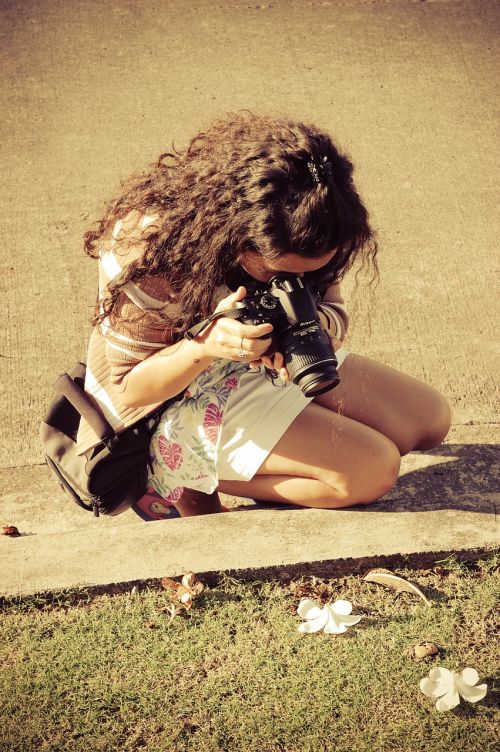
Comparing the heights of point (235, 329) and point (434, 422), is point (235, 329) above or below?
above

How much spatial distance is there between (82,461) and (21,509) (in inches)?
18.1

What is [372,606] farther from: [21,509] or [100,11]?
[100,11]

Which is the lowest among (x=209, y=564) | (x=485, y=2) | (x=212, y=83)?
(x=485, y=2)

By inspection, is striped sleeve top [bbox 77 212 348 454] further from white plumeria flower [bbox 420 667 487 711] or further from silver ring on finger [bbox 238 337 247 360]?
white plumeria flower [bbox 420 667 487 711]

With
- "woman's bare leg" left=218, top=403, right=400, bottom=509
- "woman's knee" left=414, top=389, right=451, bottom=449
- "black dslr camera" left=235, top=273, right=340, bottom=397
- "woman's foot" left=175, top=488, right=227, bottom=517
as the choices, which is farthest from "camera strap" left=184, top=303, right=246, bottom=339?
"woman's knee" left=414, top=389, right=451, bottom=449

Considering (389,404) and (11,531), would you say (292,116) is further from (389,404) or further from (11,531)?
(11,531)

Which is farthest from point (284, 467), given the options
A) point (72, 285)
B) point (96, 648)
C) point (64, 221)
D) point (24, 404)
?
point (64, 221)

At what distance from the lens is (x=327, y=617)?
6.89ft

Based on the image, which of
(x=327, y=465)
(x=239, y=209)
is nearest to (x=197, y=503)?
(x=327, y=465)

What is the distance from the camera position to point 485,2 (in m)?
5.42

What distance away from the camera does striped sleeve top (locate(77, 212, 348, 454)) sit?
7.69 ft

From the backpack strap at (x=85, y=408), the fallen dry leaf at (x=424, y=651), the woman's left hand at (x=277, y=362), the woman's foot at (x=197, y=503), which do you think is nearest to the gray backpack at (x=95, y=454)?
the backpack strap at (x=85, y=408)

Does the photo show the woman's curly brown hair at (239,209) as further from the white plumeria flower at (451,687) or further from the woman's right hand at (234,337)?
the white plumeria flower at (451,687)

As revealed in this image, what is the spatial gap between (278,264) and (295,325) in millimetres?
163
